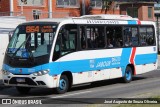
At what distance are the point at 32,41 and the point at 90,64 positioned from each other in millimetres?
2763

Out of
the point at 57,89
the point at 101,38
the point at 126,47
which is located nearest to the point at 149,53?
the point at 126,47

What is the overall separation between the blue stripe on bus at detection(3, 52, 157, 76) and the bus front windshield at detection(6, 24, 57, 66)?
0.47 meters

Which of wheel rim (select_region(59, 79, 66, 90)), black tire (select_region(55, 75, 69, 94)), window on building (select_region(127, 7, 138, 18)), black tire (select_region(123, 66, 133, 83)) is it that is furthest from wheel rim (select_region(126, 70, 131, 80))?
window on building (select_region(127, 7, 138, 18))

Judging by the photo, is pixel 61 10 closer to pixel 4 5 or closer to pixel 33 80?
pixel 4 5

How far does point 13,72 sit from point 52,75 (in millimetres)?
1402

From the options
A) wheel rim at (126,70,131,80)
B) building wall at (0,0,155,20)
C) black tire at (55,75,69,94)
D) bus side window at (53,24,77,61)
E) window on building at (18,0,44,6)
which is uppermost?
bus side window at (53,24,77,61)

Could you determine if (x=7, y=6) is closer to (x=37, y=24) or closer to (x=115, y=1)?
(x=115, y=1)

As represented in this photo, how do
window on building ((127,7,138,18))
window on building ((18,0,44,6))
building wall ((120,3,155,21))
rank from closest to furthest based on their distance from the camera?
window on building ((18,0,44,6)) → building wall ((120,3,155,21)) → window on building ((127,7,138,18))

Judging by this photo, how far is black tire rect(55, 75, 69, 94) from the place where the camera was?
1659 cm

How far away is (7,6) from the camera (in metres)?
50.7

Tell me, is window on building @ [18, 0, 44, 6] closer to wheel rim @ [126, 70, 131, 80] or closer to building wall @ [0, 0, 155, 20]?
building wall @ [0, 0, 155, 20]

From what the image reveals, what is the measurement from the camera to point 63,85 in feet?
55.1

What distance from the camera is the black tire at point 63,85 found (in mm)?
16594

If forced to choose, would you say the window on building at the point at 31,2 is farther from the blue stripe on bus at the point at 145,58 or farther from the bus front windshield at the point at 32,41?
the bus front windshield at the point at 32,41
